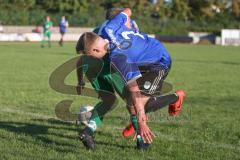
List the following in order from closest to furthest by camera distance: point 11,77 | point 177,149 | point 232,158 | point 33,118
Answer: point 232,158
point 177,149
point 33,118
point 11,77

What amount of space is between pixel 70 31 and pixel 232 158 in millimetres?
45921

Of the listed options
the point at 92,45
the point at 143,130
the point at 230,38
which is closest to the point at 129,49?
the point at 92,45

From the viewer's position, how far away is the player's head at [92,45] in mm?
5457

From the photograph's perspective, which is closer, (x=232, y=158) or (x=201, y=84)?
(x=232, y=158)

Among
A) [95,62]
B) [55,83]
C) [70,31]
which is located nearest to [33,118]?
[55,83]

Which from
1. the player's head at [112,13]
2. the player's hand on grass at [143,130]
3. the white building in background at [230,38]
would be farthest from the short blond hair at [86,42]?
the white building in background at [230,38]

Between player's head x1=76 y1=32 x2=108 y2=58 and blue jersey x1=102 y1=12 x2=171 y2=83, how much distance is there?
3.5 inches

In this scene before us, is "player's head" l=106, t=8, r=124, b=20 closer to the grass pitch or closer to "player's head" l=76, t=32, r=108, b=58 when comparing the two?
"player's head" l=76, t=32, r=108, b=58

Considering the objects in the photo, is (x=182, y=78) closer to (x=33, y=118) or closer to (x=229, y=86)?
(x=229, y=86)

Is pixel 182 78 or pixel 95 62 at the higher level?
pixel 95 62

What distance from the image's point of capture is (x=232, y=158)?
17.9 ft

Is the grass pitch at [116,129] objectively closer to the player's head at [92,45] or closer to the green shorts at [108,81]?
the green shorts at [108,81]

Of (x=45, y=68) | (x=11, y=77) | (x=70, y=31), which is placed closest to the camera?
(x=11, y=77)

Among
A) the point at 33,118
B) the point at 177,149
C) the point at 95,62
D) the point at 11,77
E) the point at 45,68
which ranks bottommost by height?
the point at 45,68
